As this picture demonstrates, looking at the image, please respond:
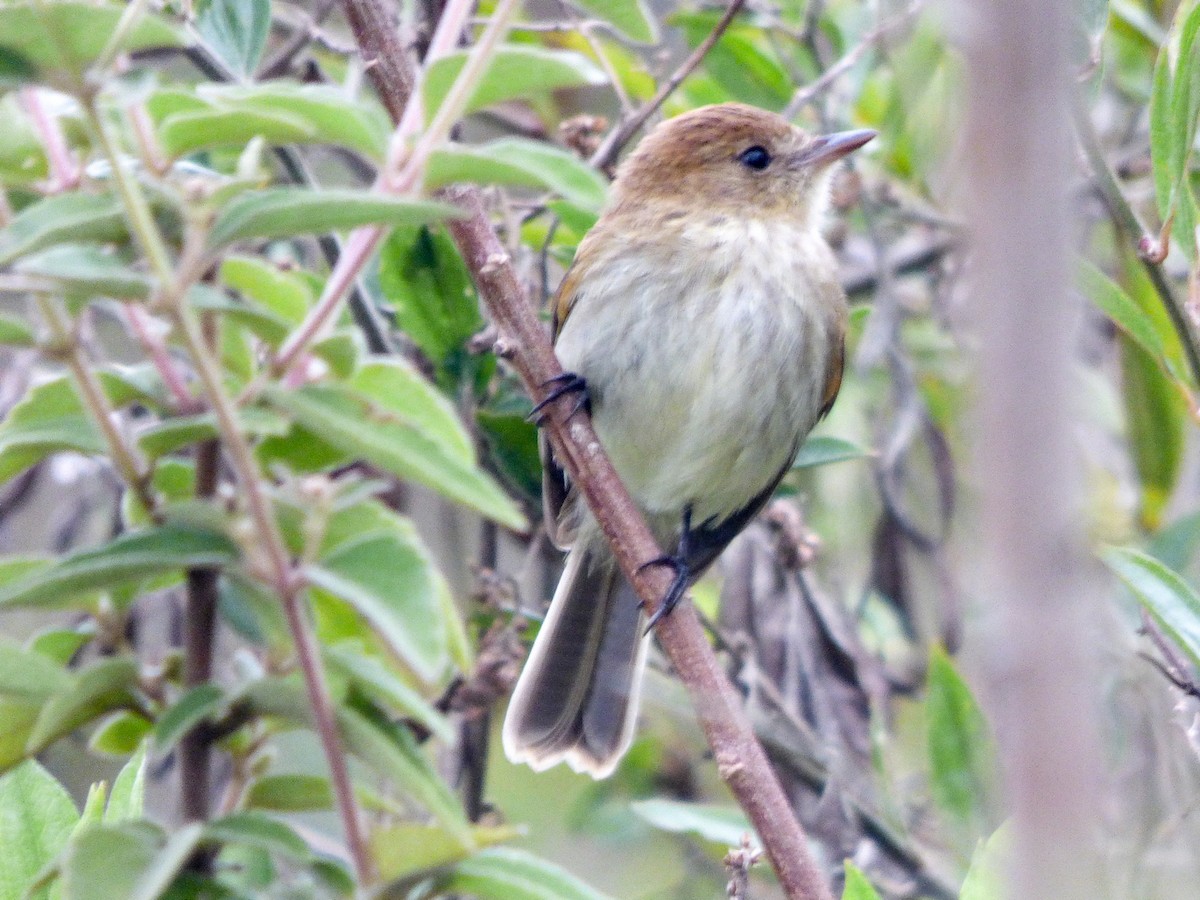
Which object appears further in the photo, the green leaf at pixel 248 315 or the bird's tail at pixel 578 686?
the bird's tail at pixel 578 686

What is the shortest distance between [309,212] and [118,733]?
1.80 feet

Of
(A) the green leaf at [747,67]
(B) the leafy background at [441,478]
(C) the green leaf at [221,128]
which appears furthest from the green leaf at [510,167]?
(A) the green leaf at [747,67]

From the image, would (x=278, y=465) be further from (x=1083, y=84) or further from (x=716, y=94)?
(x=716, y=94)

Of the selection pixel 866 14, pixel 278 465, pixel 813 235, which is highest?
pixel 278 465

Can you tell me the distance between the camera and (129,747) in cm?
149

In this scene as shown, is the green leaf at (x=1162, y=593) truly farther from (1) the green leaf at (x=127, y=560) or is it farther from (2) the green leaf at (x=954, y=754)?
(1) the green leaf at (x=127, y=560)

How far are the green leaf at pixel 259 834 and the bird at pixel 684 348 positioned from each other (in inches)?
75.2

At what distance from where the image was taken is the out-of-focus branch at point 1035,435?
2.05 ft

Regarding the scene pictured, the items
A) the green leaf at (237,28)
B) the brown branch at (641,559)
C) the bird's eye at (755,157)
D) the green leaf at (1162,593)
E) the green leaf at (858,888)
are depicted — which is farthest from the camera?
the bird's eye at (755,157)

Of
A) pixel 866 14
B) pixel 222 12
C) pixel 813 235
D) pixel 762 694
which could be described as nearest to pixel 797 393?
pixel 813 235

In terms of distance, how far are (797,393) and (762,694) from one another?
0.69 metres

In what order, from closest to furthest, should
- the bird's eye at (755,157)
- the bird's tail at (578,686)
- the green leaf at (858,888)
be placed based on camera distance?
the green leaf at (858,888) < the bird's tail at (578,686) < the bird's eye at (755,157)

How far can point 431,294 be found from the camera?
3.02 metres

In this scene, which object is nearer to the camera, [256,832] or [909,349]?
[256,832]
